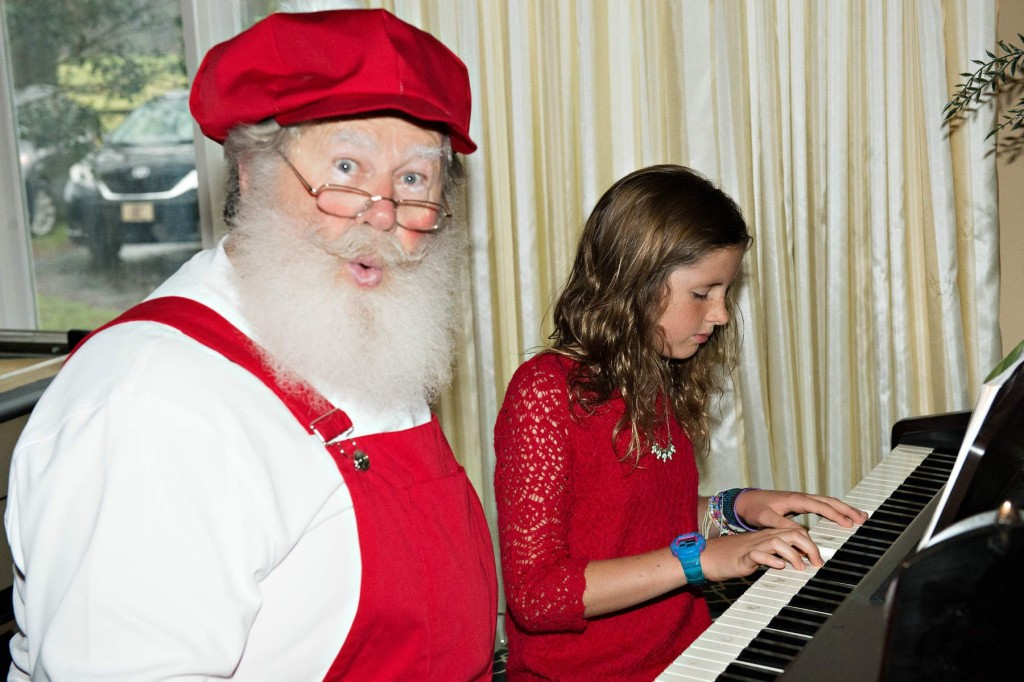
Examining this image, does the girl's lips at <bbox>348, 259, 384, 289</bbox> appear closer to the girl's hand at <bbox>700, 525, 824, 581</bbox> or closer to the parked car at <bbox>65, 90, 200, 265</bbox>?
the girl's hand at <bbox>700, 525, 824, 581</bbox>

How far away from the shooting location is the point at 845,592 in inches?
56.6

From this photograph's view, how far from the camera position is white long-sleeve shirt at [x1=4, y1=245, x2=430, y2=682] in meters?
0.97

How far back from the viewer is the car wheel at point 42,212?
3.76 metres

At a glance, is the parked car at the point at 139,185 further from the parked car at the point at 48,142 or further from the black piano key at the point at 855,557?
the black piano key at the point at 855,557

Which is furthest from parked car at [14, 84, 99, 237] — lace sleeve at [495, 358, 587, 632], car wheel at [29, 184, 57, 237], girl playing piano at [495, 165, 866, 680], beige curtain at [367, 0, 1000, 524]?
lace sleeve at [495, 358, 587, 632]

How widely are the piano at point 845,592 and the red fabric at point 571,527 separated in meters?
0.28

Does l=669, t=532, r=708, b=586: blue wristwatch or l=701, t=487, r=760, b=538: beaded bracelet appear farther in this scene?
l=701, t=487, r=760, b=538: beaded bracelet

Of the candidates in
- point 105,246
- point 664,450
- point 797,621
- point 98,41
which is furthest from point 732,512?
point 98,41

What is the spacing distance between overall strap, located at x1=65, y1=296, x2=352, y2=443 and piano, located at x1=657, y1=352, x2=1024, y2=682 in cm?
51

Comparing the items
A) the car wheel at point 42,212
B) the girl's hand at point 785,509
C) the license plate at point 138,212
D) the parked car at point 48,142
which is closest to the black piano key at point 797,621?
the girl's hand at point 785,509

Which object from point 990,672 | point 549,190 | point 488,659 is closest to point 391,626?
point 488,659

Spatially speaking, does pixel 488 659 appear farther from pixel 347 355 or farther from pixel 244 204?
pixel 244 204

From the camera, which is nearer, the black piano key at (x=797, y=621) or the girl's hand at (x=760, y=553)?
the black piano key at (x=797, y=621)

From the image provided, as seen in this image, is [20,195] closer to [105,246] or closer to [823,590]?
[105,246]
